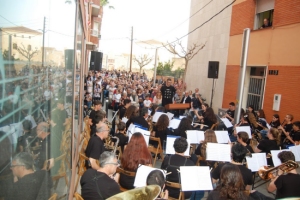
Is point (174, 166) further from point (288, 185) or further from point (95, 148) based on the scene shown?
point (288, 185)

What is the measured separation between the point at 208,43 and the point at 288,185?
13.4 metres

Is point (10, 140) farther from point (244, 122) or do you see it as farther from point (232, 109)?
point (232, 109)

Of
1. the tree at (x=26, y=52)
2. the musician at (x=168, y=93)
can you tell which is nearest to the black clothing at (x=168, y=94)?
the musician at (x=168, y=93)

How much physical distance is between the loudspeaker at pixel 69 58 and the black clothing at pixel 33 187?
1.62m

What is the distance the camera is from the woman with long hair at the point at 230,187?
2816 mm

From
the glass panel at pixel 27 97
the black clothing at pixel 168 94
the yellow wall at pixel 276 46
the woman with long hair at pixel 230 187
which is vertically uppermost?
the yellow wall at pixel 276 46

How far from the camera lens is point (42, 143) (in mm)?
1972

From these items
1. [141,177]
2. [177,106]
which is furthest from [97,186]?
[177,106]

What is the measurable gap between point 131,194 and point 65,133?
1.95 m

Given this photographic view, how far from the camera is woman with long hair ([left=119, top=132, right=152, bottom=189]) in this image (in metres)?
3.99

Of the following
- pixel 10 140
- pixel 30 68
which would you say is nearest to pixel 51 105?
pixel 30 68

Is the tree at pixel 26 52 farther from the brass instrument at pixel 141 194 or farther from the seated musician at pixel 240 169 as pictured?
the seated musician at pixel 240 169

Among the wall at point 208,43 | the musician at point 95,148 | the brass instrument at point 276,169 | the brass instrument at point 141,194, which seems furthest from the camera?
the wall at point 208,43

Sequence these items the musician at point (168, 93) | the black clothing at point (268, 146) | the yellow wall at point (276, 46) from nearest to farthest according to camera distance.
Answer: the black clothing at point (268, 146), the yellow wall at point (276, 46), the musician at point (168, 93)
